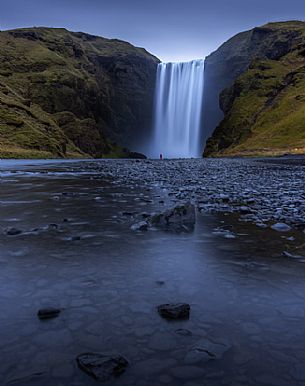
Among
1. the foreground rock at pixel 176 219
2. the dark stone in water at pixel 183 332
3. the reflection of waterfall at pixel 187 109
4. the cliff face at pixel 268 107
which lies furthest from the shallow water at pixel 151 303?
the reflection of waterfall at pixel 187 109

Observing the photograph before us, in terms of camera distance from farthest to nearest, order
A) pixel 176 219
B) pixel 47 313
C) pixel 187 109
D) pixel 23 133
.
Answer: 1. pixel 187 109
2. pixel 23 133
3. pixel 176 219
4. pixel 47 313

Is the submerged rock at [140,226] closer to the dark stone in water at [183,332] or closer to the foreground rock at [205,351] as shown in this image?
the dark stone in water at [183,332]

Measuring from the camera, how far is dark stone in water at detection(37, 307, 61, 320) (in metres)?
4.38

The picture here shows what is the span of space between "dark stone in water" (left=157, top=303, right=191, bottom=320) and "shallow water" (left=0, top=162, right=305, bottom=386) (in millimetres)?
95

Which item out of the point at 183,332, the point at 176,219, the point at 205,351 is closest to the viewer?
the point at 205,351

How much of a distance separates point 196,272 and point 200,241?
7.12 feet

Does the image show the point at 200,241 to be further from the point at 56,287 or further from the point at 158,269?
the point at 56,287

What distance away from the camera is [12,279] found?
5621mm

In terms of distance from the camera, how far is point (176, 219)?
970cm

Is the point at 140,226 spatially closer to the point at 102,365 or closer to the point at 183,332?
the point at 183,332

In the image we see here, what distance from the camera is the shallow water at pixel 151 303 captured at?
3354mm

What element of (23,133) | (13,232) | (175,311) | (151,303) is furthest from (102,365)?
(23,133)

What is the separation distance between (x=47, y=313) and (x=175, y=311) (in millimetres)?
1571

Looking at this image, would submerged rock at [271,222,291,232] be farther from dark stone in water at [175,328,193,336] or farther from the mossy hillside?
the mossy hillside
